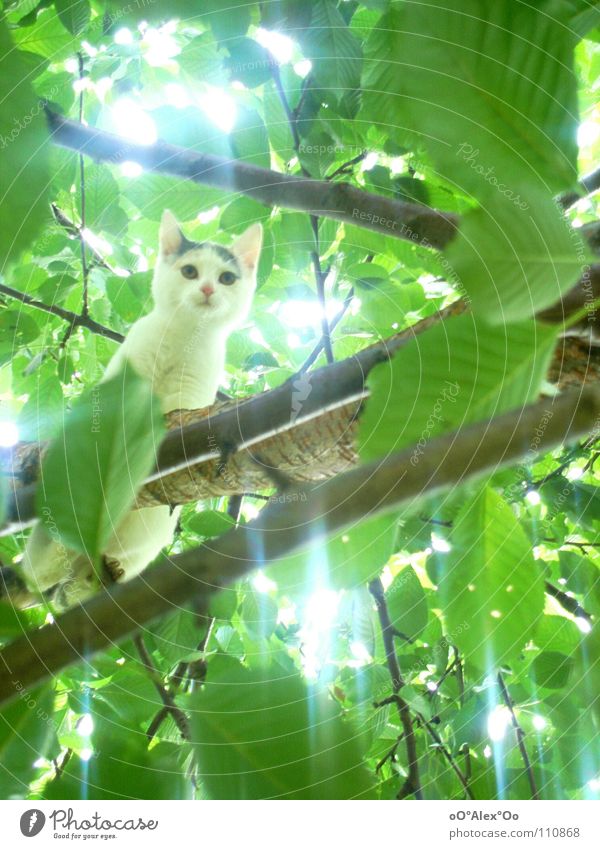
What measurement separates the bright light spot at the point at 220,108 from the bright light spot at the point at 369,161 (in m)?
0.17

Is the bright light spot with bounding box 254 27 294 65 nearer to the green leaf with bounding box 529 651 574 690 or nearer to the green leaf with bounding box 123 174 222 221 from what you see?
the green leaf with bounding box 123 174 222 221

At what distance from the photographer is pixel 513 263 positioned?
234 mm

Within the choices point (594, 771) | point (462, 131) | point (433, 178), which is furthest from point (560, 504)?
point (462, 131)

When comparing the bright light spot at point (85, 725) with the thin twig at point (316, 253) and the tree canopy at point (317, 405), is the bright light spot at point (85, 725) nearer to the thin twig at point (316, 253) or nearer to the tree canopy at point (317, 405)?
the tree canopy at point (317, 405)

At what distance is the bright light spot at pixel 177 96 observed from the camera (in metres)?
0.74

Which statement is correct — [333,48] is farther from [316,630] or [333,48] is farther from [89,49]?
[316,630]

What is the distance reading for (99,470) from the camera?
28cm

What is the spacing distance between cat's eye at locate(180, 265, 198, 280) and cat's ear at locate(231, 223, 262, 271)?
106mm

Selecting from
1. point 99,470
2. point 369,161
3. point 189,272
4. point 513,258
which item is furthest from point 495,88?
point 189,272

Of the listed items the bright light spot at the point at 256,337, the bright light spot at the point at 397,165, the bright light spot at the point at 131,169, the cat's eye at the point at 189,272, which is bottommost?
the bright light spot at the point at 256,337

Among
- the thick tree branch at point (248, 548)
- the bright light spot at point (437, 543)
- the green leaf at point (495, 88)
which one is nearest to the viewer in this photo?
the thick tree branch at point (248, 548)

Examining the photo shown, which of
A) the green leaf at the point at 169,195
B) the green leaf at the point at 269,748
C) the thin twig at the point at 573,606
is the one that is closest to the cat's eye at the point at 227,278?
the green leaf at the point at 169,195

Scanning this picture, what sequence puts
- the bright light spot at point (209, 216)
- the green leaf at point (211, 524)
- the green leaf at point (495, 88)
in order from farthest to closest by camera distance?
the bright light spot at point (209, 216), the green leaf at point (211, 524), the green leaf at point (495, 88)

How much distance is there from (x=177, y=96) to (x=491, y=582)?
0.65 metres
